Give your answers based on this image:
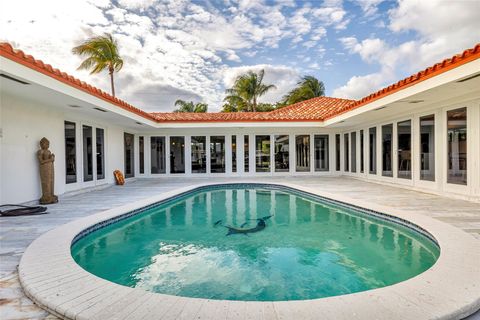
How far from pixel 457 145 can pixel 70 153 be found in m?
10.7

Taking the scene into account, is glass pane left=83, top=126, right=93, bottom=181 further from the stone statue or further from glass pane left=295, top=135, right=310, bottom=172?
glass pane left=295, top=135, right=310, bottom=172

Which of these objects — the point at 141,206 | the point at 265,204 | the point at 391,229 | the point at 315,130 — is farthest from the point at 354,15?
the point at 141,206

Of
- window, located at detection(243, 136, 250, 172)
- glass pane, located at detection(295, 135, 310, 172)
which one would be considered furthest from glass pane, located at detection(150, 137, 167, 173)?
glass pane, located at detection(295, 135, 310, 172)

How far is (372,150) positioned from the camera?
11.4 m

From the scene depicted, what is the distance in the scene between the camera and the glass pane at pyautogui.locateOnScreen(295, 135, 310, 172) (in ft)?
47.2

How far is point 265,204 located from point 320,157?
7.31m

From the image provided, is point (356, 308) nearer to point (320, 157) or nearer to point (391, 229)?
point (391, 229)

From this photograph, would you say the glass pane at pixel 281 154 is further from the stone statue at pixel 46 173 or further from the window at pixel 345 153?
the stone statue at pixel 46 173

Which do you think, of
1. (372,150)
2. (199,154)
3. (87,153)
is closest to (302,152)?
(372,150)

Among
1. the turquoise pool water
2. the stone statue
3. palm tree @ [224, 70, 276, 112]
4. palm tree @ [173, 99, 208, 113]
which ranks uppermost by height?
palm tree @ [224, 70, 276, 112]

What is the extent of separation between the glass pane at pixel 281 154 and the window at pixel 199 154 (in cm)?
358

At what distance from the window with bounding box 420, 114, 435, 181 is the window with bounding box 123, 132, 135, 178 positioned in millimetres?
11385

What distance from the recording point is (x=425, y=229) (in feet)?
14.0

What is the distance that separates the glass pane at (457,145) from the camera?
696 centimetres
